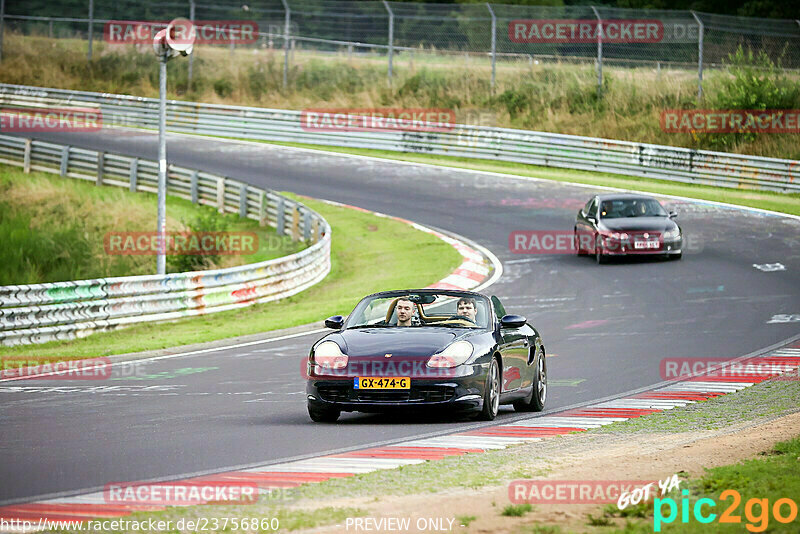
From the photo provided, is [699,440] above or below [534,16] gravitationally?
below

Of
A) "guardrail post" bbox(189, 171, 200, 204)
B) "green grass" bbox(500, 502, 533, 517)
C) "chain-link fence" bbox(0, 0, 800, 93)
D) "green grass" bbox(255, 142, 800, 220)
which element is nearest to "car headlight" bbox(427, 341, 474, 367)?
"green grass" bbox(500, 502, 533, 517)

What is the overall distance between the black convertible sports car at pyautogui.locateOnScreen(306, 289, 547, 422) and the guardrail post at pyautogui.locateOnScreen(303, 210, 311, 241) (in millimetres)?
17615

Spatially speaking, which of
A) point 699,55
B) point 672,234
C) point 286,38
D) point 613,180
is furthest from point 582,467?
point 286,38

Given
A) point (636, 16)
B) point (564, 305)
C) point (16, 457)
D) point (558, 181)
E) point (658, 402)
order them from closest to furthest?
point (16, 457), point (658, 402), point (564, 305), point (558, 181), point (636, 16)

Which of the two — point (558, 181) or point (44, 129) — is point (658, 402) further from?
point (44, 129)

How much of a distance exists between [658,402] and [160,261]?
11.0 m

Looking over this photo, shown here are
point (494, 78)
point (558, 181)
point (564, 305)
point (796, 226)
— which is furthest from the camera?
point (494, 78)

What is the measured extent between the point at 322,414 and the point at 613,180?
2840cm

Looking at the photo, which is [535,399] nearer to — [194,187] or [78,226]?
[78,226]

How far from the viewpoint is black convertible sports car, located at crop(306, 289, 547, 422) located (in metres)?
10.8

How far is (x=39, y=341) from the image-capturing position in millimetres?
18047

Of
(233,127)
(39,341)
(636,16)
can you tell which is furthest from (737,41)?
(39,341)

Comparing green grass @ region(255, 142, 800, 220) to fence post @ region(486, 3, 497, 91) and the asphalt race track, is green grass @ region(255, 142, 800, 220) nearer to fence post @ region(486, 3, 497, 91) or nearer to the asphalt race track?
the asphalt race track

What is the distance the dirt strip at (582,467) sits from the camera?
638cm
